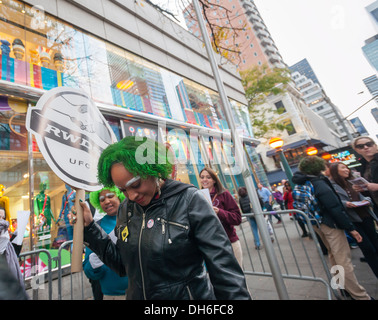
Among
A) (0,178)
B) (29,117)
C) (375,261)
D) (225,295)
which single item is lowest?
(375,261)

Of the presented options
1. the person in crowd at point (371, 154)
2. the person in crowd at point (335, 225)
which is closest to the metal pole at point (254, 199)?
the person in crowd at point (335, 225)

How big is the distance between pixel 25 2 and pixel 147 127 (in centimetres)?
529

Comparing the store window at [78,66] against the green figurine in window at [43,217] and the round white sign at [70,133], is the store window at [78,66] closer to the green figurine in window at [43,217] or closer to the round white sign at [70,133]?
the green figurine in window at [43,217]

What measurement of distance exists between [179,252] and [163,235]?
5.6 inches

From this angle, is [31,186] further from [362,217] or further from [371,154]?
[371,154]

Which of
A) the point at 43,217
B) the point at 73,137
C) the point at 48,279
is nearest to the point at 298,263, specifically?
the point at 73,137

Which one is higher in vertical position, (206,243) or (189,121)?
(189,121)

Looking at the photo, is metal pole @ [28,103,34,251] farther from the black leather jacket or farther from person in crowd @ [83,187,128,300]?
the black leather jacket

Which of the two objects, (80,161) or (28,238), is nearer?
(80,161)

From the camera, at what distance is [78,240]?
3.85 ft

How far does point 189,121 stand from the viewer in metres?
9.95
